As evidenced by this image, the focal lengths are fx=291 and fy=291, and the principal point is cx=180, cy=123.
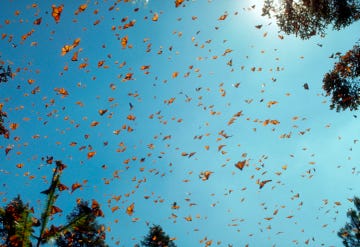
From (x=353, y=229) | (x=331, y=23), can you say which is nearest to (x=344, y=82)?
(x=331, y=23)

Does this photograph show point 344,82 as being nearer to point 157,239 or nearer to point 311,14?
point 311,14

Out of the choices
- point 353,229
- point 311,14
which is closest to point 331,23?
point 311,14

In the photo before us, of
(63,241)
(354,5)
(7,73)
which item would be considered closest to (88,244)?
(63,241)

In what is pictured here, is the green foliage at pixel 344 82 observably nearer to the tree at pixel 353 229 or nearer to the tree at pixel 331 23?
the tree at pixel 331 23

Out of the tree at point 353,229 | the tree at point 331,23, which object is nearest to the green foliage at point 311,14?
the tree at point 331,23

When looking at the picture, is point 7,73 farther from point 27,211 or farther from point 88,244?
point 88,244

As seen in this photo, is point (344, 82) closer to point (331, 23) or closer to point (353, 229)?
point (331, 23)

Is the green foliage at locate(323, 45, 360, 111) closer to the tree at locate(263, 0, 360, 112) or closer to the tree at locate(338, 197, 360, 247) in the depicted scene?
the tree at locate(263, 0, 360, 112)

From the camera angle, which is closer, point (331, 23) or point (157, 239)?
point (331, 23)
